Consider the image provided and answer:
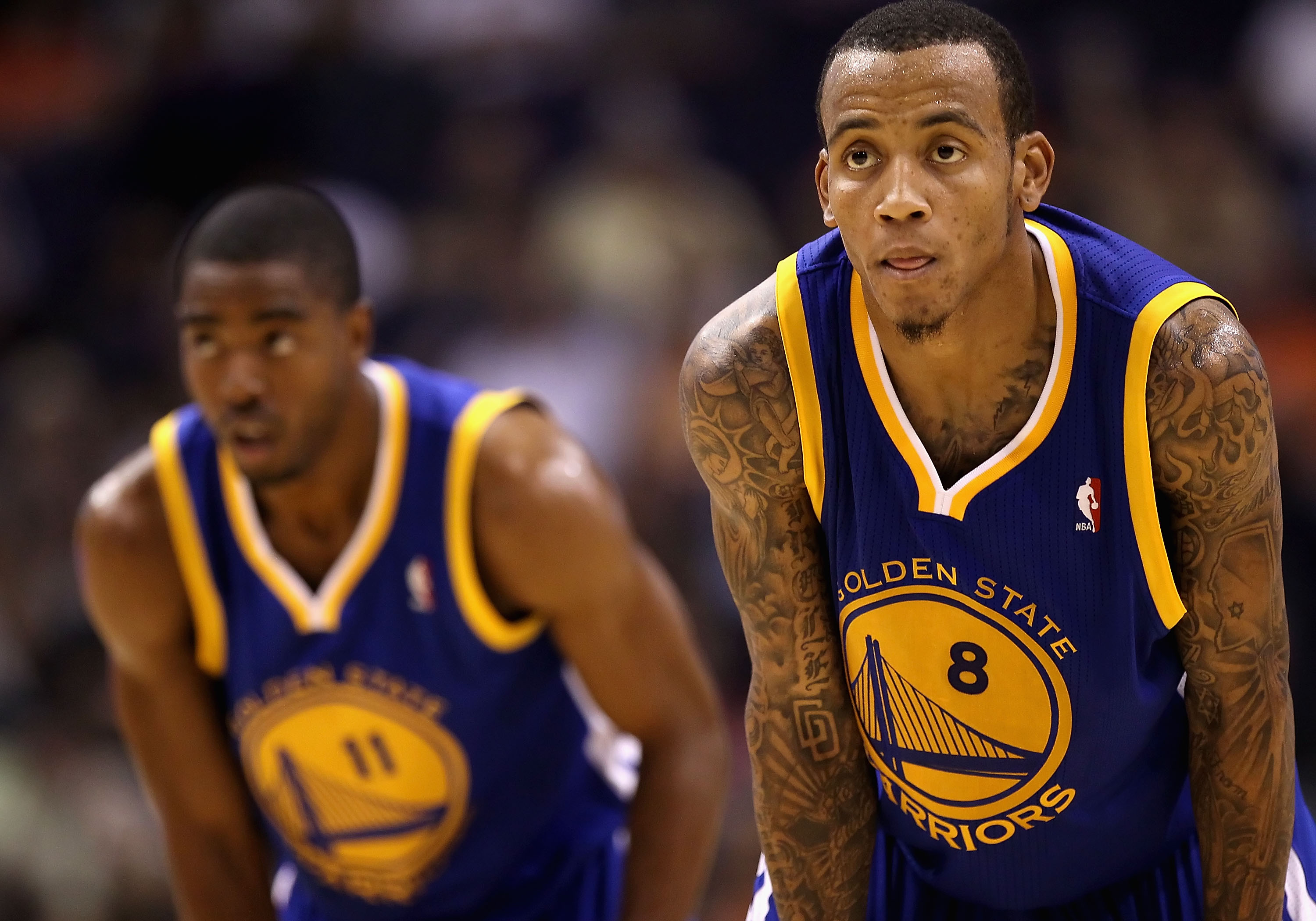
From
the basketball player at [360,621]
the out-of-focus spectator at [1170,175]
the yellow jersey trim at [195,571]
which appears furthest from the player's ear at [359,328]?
the out-of-focus spectator at [1170,175]

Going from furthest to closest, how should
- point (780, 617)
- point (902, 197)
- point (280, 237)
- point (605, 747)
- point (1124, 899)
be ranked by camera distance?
point (605, 747) → point (280, 237) → point (1124, 899) → point (780, 617) → point (902, 197)

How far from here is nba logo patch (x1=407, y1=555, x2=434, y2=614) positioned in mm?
3080

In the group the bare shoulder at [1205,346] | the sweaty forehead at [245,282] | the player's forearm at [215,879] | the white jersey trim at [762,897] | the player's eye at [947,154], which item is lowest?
the player's forearm at [215,879]

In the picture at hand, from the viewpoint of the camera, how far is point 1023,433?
2104 mm

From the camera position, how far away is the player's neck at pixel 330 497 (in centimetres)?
314

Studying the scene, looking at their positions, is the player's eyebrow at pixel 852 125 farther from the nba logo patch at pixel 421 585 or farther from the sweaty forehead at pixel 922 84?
the nba logo patch at pixel 421 585

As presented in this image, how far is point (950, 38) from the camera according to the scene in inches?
76.6

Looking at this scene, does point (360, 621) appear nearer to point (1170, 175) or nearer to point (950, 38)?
point (950, 38)

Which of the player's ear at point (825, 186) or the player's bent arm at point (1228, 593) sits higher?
the player's ear at point (825, 186)

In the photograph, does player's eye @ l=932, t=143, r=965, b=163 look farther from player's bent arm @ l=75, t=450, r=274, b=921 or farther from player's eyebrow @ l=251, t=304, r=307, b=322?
player's bent arm @ l=75, t=450, r=274, b=921

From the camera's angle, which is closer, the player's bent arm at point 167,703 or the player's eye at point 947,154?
the player's eye at point 947,154

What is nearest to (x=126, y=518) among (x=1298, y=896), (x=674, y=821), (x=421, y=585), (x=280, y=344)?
(x=280, y=344)

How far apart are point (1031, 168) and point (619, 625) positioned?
1.32m

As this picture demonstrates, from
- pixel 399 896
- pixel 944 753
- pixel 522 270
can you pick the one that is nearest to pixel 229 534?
pixel 399 896
